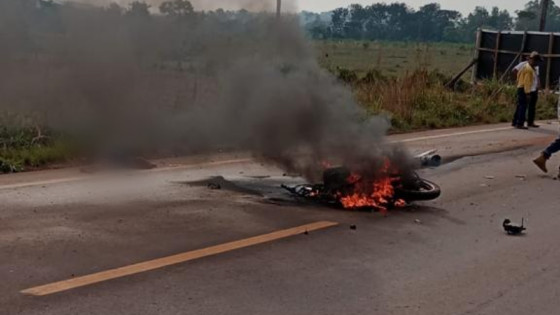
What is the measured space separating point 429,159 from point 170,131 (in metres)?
3.90

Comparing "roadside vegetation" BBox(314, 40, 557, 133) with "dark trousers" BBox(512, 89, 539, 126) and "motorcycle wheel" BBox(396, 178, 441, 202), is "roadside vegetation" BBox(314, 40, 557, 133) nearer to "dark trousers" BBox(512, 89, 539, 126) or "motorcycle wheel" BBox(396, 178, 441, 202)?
"dark trousers" BBox(512, 89, 539, 126)

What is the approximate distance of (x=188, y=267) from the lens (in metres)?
5.43

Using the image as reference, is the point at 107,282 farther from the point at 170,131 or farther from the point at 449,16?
the point at 449,16

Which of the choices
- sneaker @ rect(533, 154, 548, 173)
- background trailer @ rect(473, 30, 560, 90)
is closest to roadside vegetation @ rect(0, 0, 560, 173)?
sneaker @ rect(533, 154, 548, 173)

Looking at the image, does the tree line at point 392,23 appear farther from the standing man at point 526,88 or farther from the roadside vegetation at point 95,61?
the standing man at point 526,88

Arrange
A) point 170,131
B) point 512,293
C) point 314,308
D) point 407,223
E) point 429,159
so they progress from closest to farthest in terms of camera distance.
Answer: point 314,308
point 512,293
point 407,223
point 170,131
point 429,159

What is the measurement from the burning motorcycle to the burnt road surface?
16 centimetres

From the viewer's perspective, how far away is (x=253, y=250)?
5941 millimetres

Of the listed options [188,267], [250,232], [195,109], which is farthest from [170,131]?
[188,267]

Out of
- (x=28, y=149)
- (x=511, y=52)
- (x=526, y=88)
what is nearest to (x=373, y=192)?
(x=28, y=149)

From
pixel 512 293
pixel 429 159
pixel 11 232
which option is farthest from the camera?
pixel 429 159

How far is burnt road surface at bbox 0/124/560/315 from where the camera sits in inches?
191

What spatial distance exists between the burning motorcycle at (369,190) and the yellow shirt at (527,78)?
31.8 feet

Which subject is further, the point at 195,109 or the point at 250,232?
the point at 195,109
